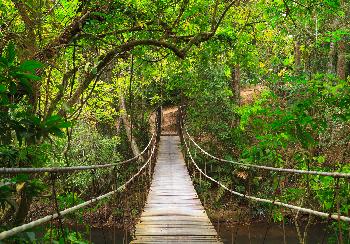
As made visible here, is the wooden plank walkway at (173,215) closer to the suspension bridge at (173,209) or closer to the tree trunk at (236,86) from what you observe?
the suspension bridge at (173,209)

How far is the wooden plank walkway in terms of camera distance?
4.40 meters

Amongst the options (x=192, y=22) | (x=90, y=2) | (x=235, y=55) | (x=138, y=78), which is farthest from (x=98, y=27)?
(x=138, y=78)

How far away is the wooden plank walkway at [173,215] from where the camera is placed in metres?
4.40

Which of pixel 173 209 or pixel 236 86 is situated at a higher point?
pixel 236 86

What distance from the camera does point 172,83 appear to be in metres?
11.8

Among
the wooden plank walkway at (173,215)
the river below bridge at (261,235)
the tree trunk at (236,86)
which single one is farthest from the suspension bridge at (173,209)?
the tree trunk at (236,86)

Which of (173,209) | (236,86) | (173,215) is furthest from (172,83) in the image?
(173,215)

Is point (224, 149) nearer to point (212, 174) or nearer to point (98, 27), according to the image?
point (212, 174)

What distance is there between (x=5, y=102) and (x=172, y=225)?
3.33 meters

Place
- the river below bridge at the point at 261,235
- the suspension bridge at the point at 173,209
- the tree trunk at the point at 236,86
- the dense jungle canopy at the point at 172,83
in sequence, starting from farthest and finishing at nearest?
the tree trunk at the point at 236,86 → the river below bridge at the point at 261,235 → the dense jungle canopy at the point at 172,83 → the suspension bridge at the point at 173,209

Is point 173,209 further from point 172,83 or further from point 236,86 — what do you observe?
point 236,86

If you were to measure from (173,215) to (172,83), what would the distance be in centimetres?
679

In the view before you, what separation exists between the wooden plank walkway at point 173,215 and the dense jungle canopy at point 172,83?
806 millimetres

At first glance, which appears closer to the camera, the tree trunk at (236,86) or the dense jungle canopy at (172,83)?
the dense jungle canopy at (172,83)
